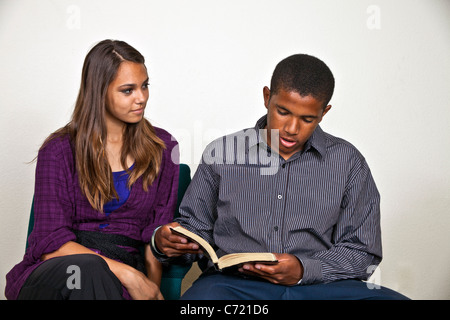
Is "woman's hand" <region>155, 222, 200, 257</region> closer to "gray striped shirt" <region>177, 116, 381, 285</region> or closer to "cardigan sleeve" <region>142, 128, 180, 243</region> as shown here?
"gray striped shirt" <region>177, 116, 381, 285</region>

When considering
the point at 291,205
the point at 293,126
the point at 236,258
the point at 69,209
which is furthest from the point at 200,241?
the point at 69,209

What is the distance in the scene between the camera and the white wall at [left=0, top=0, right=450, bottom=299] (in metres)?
3.17

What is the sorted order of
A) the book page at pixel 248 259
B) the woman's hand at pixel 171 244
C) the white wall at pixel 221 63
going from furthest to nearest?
the white wall at pixel 221 63, the woman's hand at pixel 171 244, the book page at pixel 248 259

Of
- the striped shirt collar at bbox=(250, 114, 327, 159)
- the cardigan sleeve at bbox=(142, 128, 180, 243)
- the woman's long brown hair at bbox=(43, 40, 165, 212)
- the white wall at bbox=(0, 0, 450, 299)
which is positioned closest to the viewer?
the striped shirt collar at bbox=(250, 114, 327, 159)

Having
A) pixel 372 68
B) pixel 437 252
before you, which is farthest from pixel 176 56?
pixel 437 252

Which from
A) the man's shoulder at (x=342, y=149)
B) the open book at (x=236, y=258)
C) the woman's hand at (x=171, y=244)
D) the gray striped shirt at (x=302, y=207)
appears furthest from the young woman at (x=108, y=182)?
the man's shoulder at (x=342, y=149)

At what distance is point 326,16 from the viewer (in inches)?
127

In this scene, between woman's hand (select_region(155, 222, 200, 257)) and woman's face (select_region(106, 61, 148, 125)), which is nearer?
woman's hand (select_region(155, 222, 200, 257))

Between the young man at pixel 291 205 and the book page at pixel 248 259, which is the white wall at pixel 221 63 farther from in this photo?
the book page at pixel 248 259

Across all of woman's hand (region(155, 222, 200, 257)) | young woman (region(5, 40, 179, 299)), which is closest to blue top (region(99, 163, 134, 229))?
young woman (region(5, 40, 179, 299))

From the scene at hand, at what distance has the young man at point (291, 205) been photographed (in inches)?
78.8

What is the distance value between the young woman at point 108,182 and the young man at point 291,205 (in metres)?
0.20

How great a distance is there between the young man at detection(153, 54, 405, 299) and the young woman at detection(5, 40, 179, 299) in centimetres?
20

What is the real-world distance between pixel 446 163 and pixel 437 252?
21.5 inches
